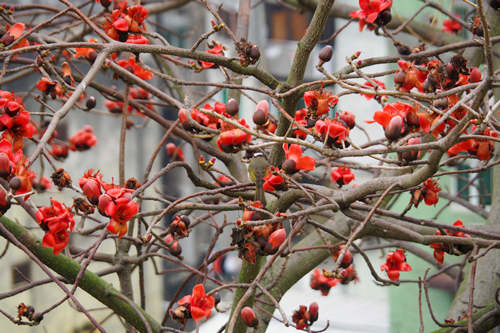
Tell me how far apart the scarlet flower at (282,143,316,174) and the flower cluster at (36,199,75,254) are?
35 cm

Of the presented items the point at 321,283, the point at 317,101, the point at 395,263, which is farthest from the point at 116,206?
the point at 321,283

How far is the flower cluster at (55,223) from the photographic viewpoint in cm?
78

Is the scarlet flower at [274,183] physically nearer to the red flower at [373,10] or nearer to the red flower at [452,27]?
the red flower at [373,10]

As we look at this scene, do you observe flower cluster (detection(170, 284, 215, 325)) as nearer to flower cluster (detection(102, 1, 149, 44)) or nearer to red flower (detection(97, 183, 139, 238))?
red flower (detection(97, 183, 139, 238))

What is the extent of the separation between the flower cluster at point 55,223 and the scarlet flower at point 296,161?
35 centimetres

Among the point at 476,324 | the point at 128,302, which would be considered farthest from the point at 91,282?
the point at 476,324

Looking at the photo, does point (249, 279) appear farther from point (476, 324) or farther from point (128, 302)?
point (476, 324)

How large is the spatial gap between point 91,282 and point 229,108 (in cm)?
49

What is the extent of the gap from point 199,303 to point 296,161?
0.30m

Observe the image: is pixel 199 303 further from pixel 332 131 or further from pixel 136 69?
pixel 136 69

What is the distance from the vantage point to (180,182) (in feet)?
11.6

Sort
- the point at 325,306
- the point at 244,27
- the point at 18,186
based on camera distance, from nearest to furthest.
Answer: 1. the point at 18,186
2. the point at 244,27
3. the point at 325,306

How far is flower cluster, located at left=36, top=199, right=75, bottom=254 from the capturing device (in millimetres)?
779

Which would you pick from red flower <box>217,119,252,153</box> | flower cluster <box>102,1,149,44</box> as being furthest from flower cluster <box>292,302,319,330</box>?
flower cluster <box>102,1,149,44</box>
